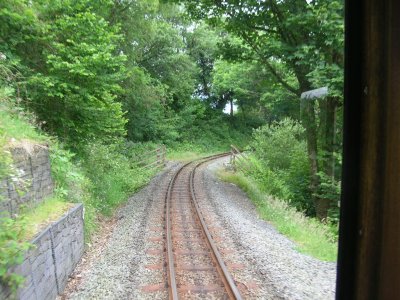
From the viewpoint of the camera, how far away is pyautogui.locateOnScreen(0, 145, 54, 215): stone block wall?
5.42 metres

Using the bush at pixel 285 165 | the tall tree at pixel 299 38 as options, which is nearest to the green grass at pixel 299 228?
the tall tree at pixel 299 38

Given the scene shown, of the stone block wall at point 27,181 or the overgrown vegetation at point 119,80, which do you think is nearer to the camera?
the stone block wall at point 27,181

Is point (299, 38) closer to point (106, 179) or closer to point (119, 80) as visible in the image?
point (119, 80)

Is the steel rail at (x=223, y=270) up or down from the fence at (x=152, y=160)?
down

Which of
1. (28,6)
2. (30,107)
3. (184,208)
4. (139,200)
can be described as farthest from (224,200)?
(28,6)

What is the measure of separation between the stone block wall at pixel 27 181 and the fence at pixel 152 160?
51.7 feet

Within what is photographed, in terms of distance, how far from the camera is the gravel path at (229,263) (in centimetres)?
661

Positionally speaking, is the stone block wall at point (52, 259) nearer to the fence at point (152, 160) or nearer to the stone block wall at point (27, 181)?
the stone block wall at point (27, 181)

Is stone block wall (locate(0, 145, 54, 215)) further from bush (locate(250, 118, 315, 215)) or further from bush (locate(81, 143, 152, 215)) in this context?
bush (locate(250, 118, 315, 215))

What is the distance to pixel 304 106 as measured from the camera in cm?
1543

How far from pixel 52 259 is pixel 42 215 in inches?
36.3

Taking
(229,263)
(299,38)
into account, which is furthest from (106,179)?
(299,38)

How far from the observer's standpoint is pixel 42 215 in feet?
22.7

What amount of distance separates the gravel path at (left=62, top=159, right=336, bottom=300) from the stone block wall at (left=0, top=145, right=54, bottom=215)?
172cm
